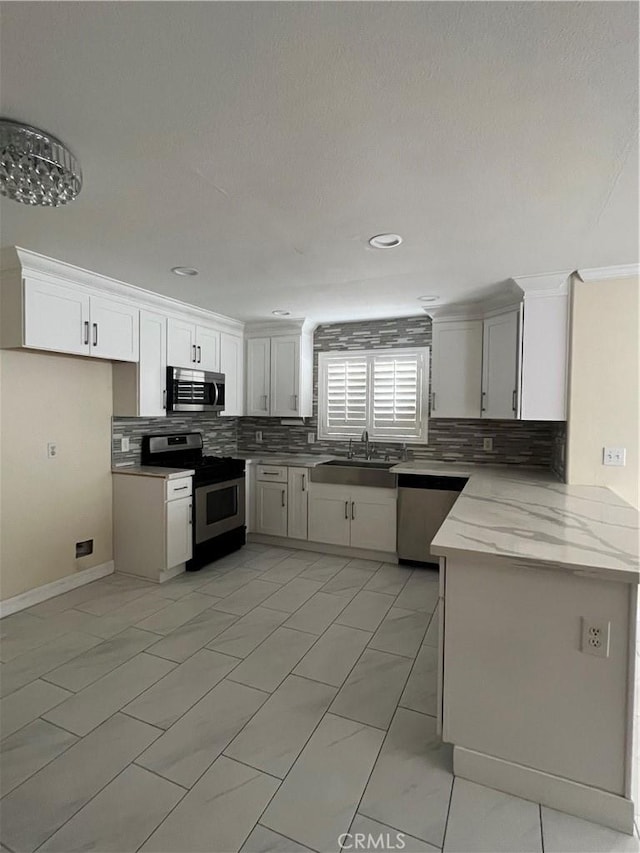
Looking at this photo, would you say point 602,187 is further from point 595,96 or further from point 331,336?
point 331,336

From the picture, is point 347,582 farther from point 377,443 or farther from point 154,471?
point 154,471

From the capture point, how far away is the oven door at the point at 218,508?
12.3 feet

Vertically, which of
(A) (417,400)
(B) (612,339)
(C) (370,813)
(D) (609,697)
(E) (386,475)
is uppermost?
(B) (612,339)

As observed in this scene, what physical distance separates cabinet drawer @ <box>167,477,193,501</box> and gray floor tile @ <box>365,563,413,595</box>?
5.48 ft

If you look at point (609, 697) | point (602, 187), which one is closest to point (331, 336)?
point (602, 187)

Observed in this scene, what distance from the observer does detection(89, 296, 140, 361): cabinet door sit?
3105 millimetres

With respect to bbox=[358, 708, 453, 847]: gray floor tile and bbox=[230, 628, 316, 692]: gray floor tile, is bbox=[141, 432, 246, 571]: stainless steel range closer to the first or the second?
bbox=[230, 628, 316, 692]: gray floor tile

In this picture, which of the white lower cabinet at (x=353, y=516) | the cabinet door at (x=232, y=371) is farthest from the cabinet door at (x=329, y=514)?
the cabinet door at (x=232, y=371)

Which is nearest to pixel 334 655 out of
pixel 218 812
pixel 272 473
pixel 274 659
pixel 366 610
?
pixel 274 659

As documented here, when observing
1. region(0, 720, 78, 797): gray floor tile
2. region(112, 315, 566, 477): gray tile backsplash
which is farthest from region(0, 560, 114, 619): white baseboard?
region(0, 720, 78, 797): gray floor tile

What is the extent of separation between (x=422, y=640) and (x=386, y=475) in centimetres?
154

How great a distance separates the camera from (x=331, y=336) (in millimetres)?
4699

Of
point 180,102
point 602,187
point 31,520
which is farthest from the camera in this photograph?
point 31,520

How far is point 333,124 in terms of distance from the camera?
4.59 feet
